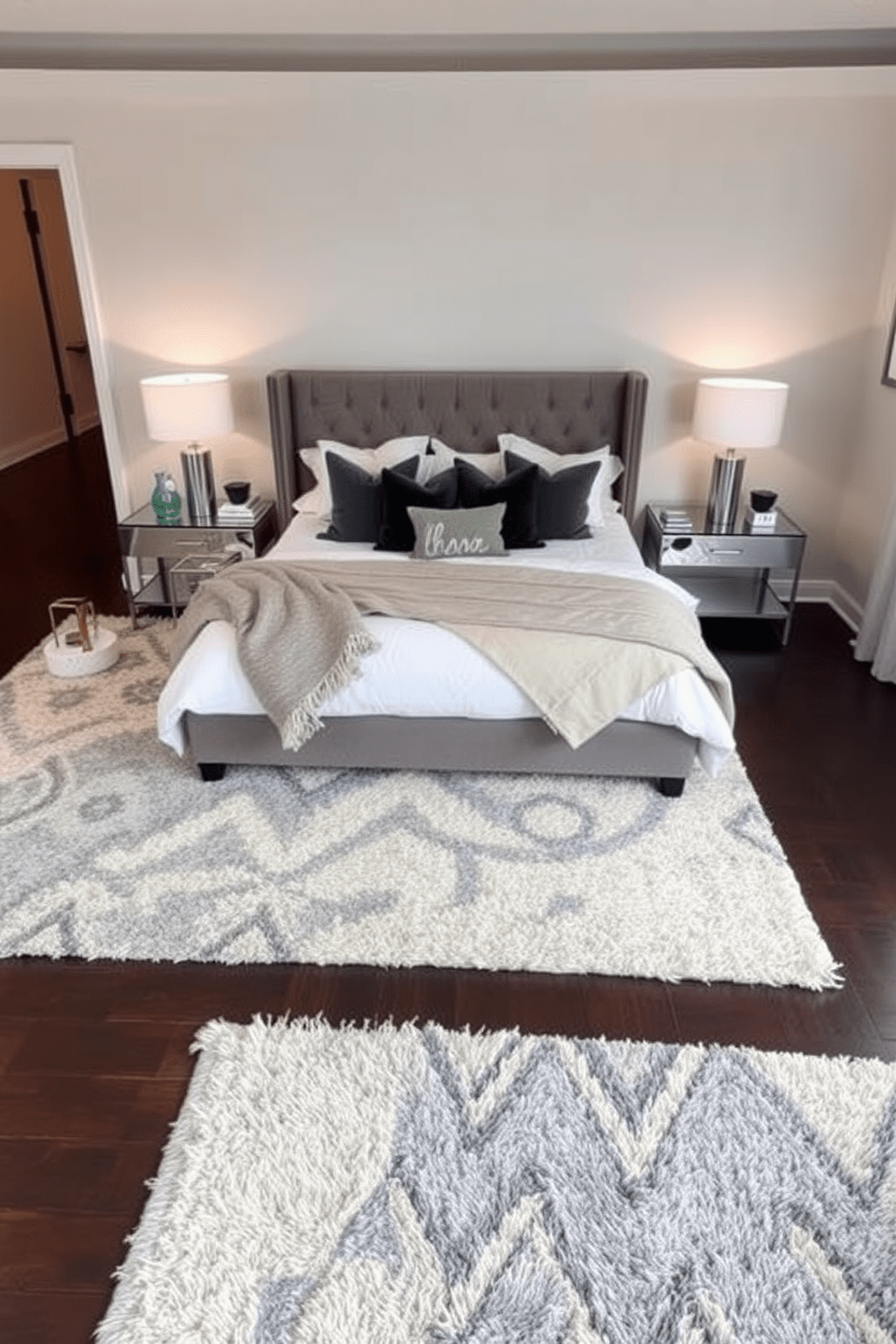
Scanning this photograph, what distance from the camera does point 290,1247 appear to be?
155cm

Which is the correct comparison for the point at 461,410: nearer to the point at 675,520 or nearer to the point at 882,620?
the point at 675,520

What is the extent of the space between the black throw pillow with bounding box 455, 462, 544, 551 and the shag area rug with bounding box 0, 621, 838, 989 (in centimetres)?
120

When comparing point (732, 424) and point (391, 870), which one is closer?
point (391, 870)

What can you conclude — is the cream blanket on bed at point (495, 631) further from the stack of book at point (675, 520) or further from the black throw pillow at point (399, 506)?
the stack of book at point (675, 520)

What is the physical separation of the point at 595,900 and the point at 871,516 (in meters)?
2.69

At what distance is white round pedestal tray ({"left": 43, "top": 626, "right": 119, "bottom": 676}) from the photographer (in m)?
3.58

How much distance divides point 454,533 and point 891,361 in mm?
2220

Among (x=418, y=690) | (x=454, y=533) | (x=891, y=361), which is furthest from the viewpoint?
(x=891, y=361)

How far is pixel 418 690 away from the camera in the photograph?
2660 mm

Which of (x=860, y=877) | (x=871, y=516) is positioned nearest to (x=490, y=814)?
(x=860, y=877)

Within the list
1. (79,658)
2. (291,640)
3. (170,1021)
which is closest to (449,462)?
(291,640)

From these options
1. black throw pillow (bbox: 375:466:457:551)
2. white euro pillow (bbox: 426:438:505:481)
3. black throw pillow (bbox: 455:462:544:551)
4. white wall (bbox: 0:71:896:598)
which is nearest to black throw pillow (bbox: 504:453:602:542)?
black throw pillow (bbox: 455:462:544:551)

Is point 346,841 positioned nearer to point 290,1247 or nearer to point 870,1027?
point 290,1247

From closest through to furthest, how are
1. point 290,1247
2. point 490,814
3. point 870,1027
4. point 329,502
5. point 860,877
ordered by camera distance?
point 290,1247 < point 870,1027 < point 860,877 < point 490,814 < point 329,502
